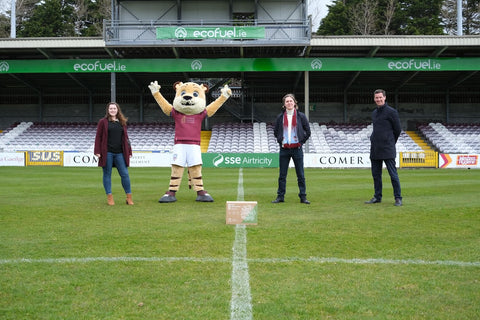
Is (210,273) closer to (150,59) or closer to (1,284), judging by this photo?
(1,284)

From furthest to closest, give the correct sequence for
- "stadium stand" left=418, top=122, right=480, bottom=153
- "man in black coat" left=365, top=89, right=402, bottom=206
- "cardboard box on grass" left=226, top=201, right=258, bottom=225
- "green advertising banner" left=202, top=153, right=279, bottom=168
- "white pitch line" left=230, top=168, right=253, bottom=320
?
"stadium stand" left=418, top=122, right=480, bottom=153 < "green advertising banner" left=202, top=153, right=279, bottom=168 < "man in black coat" left=365, top=89, right=402, bottom=206 < "cardboard box on grass" left=226, top=201, right=258, bottom=225 < "white pitch line" left=230, top=168, right=253, bottom=320

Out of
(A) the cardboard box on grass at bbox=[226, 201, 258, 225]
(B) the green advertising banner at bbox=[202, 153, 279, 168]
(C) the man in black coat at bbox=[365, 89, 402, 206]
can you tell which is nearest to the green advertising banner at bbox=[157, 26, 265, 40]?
(B) the green advertising banner at bbox=[202, 153, 279, 168]

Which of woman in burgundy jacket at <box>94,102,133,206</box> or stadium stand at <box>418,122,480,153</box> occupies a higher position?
stadium stand at <box>418,122,480,153</box>

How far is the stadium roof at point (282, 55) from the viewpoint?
24719mm

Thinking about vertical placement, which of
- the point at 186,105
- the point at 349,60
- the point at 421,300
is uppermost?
the point at 349,60

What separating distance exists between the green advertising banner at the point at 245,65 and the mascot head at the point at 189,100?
54.5ft

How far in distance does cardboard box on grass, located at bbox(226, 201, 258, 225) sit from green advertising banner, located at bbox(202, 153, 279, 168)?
18.0 metres

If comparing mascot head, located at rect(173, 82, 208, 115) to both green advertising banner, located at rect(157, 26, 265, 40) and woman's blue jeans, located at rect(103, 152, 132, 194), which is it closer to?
woman's blue jeans, located at rect(103, 152, 132, 194)

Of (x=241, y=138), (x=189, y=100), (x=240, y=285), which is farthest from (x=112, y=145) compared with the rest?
(x=241, y=138)

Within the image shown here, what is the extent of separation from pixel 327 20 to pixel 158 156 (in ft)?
94.4

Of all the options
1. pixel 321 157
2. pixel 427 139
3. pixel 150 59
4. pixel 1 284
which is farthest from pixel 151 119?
pixel 1 284

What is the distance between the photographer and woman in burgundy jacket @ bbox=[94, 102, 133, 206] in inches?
310

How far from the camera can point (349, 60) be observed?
25.5m

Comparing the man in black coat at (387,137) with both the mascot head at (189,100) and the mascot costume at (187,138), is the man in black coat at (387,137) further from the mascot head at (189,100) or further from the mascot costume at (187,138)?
the mascot head at (189,100)
